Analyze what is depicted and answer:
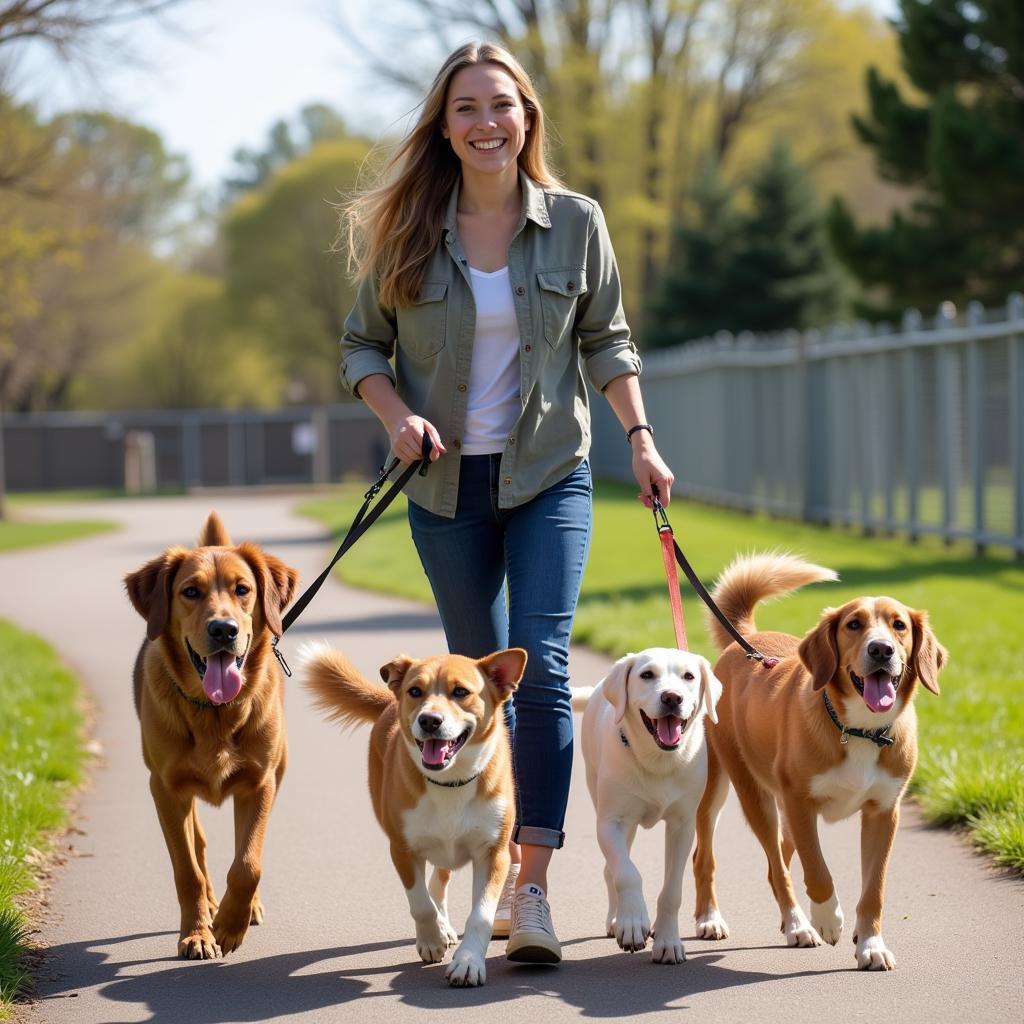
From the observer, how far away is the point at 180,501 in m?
42.7

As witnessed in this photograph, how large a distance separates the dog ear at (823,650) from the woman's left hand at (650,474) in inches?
26.5

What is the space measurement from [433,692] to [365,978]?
0.86m

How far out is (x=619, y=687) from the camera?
16.1ft

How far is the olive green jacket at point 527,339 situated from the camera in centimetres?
527

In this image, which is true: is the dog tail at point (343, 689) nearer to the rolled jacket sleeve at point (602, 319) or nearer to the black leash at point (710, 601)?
the black leash at point (710, 601)

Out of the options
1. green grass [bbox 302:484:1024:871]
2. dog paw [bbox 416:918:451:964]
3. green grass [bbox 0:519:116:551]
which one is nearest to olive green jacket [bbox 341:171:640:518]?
dog paw [bbox 416:918:451:964]

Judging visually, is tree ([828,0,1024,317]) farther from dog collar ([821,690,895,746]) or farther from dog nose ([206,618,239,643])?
dog nose ([206,618,239,643])

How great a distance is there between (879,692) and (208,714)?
2.01m

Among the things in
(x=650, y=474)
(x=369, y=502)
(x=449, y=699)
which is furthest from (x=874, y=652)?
(x=369, y=502)

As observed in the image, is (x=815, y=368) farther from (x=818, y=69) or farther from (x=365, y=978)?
(x=818, y=69)

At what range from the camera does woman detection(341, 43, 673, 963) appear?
516cm

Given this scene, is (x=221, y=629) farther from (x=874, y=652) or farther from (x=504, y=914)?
(x=874, y=652)

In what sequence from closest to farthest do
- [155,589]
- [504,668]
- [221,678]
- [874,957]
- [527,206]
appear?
[874,957]
[504,668]
[221,678]
[155,589]
[527,206]

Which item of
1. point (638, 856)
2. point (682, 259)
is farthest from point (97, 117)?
point (682, 259)
